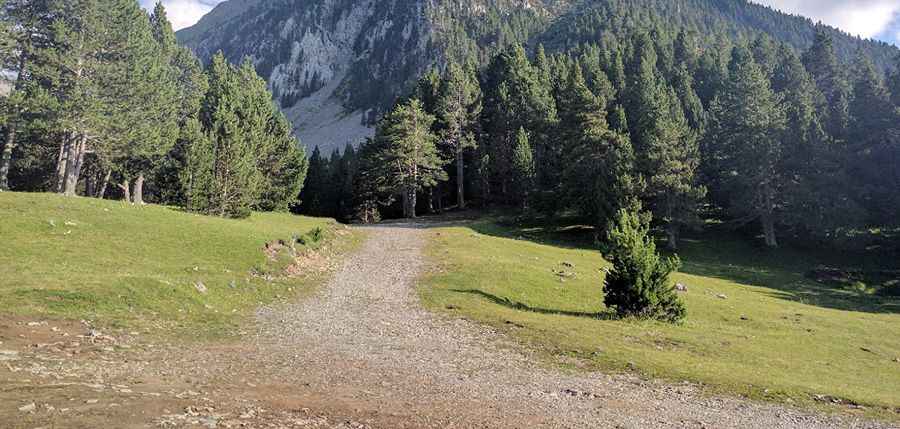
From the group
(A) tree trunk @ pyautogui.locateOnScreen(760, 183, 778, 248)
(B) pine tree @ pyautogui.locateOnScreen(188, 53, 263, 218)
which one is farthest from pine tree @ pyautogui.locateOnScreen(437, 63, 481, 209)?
(A) tree trunk @ pyautogui.locateOnScreen(760, 183, 778, 248)

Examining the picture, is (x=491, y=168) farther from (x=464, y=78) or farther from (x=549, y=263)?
(x=549, y=263)

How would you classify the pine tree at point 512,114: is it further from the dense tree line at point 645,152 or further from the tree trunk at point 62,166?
the tree trunk at point 62,166

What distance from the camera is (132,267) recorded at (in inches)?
960

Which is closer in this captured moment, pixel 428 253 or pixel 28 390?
pixel 28 390

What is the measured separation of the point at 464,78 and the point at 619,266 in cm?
6940

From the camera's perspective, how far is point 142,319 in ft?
57.9

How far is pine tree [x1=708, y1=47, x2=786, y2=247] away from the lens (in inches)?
2530

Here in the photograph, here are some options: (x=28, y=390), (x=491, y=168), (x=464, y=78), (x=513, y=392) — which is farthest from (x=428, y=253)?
(x=464, y=78)

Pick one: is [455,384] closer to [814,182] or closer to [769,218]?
[769,218]

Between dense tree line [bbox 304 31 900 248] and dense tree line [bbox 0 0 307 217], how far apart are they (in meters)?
29.2

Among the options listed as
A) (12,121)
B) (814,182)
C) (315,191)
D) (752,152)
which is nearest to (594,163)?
(752,152)

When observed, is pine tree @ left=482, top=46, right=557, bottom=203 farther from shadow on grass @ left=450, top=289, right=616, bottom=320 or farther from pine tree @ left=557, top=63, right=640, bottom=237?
shadow on grass @ left=450, top=289, right=616, bottom=320

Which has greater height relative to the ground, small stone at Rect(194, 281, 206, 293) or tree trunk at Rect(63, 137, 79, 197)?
tree trunk at Rect(63, 137, 79, 197)

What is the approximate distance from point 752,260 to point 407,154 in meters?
45.4
